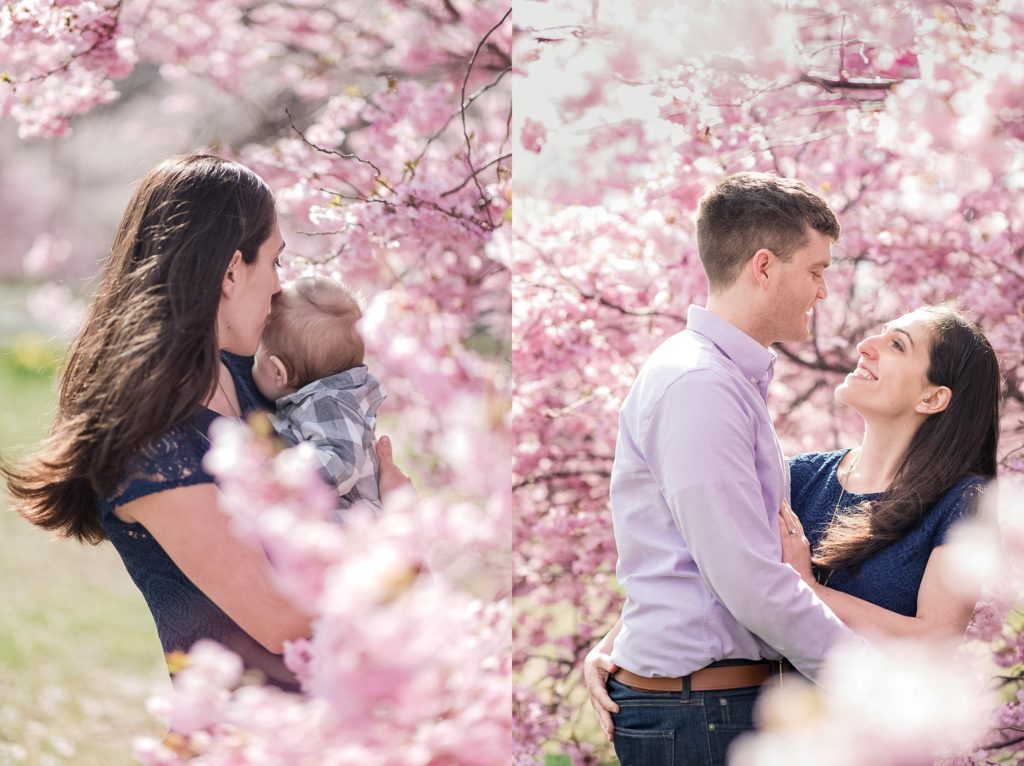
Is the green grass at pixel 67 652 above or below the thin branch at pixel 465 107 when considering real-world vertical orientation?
below

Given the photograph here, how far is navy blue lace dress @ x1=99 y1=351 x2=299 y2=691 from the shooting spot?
120 cm

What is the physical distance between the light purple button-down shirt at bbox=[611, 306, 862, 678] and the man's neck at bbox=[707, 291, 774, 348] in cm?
Result: 4

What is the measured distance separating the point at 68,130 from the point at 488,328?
1196 millimetres

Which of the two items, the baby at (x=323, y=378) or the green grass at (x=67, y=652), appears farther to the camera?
the green grass at (x=67, y=652)

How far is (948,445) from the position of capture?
58.9 inches

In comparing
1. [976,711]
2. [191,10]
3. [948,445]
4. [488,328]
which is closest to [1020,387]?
[976,711]

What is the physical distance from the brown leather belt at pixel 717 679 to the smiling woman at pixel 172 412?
44 cm

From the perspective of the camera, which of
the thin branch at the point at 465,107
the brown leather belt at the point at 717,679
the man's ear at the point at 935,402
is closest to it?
the brown leather belt at the point at 717,679

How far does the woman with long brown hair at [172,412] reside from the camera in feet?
3.95

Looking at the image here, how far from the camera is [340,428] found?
143 cm

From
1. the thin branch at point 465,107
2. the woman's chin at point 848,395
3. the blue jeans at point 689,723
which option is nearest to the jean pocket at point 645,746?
the blue jeans at point 689,723

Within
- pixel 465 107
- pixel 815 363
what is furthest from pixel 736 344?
pixel 815 363

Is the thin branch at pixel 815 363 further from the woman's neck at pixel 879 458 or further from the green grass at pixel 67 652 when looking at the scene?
the green grass at pixel 67 652

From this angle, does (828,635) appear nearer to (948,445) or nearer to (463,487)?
(948,445)
